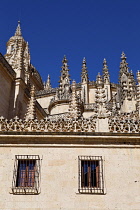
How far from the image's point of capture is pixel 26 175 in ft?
42.3

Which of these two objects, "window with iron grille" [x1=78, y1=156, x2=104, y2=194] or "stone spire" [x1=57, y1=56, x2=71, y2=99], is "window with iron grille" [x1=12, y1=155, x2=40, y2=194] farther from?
"stone spire" [x1=57, y1=56, x2=71, y2=99]

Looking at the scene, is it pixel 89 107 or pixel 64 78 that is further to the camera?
pixel 64 78

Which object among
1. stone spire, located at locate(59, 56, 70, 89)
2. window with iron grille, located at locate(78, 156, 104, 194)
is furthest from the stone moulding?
stone spire, located at locate(59, 56, 70, 89)

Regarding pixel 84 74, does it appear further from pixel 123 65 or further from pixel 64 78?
pixel 123 65

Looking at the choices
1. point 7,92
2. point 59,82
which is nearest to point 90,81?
point 59,82

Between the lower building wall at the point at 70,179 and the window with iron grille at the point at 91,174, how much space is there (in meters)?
0.17

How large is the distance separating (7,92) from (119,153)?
12.8 meters

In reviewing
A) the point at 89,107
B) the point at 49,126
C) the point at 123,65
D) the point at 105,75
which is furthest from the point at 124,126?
the point at 105,75

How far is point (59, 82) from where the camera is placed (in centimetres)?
3850

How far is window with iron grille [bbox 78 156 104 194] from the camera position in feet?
40.7

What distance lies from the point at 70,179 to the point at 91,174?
92cm

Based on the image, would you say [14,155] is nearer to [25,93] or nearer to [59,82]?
[25,93]

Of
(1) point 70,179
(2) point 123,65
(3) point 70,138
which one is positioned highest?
(2) point 123,65

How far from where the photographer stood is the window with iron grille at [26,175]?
12445mm
